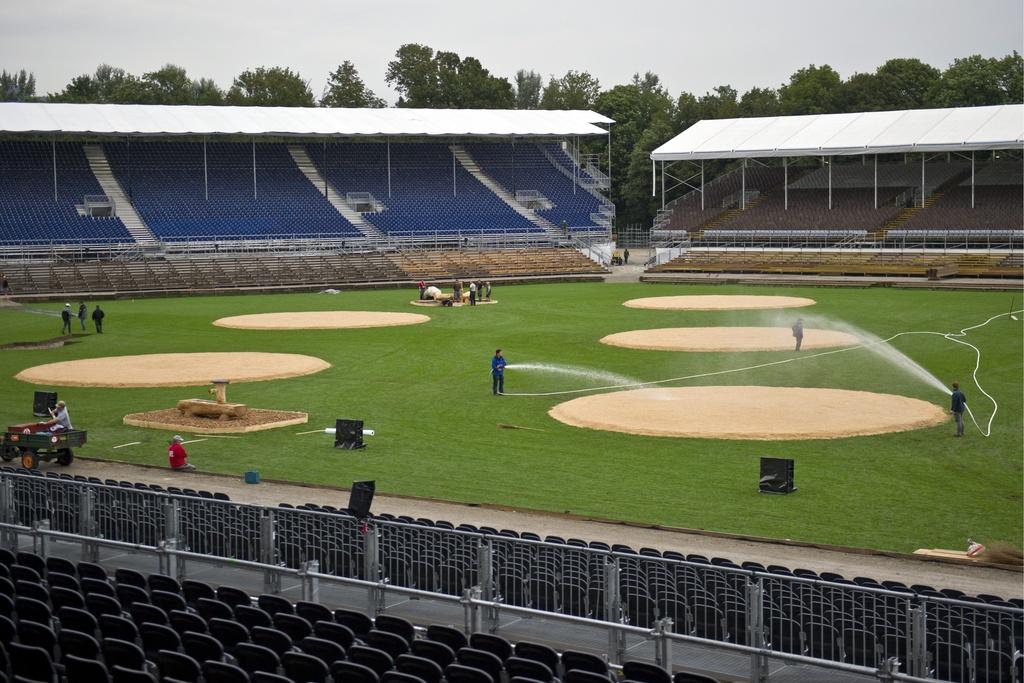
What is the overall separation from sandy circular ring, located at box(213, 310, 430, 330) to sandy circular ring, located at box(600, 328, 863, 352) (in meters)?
12.3

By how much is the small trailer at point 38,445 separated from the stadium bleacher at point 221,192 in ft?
189

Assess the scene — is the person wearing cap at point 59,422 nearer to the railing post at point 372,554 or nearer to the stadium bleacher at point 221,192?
the railing post at point 372,554

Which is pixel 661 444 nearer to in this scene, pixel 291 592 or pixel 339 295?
pixel 291 592

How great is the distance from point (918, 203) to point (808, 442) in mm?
64128

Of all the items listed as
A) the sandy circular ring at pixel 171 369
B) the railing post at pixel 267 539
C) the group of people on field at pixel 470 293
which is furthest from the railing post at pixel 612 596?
the group of people on field at pixel 470 293

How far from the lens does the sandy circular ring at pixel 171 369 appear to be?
41.1 metres

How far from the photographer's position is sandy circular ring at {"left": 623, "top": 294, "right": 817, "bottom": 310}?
63188 mm

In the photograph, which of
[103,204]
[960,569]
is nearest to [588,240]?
[103,204]

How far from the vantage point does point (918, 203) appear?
88500 millimetres

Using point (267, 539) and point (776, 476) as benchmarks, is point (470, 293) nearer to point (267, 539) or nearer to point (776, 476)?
point (776, 476)

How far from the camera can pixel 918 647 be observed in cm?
1285

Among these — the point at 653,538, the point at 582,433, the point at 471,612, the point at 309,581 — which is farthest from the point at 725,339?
the point at 471,612

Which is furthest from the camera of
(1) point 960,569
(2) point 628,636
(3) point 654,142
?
(3) point 654,142

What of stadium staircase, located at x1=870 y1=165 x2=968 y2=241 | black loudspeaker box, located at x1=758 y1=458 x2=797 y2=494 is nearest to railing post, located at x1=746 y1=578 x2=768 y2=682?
black loudspeaker box, located at x1=758 y1=458 x2=797 y2=494
